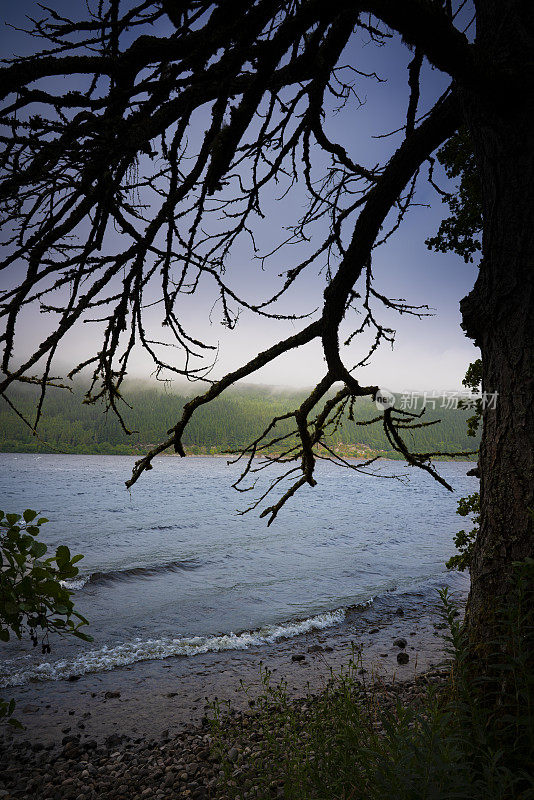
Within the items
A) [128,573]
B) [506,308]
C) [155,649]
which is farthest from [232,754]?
[128,573]

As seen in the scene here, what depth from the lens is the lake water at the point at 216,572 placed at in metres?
9.17

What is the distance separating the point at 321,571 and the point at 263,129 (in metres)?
14.6

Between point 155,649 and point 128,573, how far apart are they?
6.70m

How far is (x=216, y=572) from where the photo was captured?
599 inches

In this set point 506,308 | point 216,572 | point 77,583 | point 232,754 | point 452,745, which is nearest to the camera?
point 452,745

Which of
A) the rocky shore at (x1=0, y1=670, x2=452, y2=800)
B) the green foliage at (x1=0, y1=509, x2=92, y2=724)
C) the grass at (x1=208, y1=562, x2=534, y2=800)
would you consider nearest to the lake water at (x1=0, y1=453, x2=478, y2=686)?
the grass at (x1=208, y1=562, x2=534, y2=800)

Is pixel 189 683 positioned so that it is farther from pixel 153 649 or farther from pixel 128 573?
pixel 128 573

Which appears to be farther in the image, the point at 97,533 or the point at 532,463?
the point at 97,533

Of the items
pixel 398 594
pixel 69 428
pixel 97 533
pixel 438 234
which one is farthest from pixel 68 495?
pixel 69 428

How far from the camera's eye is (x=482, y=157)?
3.35 metres

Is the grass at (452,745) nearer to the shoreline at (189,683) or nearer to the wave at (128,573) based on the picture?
the shoreline at (189,683)

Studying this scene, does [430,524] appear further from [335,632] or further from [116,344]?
[116,344]

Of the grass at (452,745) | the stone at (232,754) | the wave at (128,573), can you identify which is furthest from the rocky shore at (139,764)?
the wave at (128,573)

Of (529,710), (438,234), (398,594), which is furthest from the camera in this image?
(398,594)
